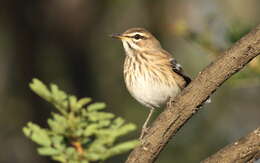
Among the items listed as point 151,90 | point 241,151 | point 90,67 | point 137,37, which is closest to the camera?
point 241,151

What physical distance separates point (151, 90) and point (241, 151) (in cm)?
361

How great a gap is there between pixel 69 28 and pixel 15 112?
1811mm

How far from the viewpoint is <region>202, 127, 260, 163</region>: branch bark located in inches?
149

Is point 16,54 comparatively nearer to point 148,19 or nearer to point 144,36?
point 148,19

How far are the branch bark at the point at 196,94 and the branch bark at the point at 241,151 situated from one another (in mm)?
473

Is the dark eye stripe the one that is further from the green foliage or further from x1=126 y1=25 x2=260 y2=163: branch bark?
the green foliage

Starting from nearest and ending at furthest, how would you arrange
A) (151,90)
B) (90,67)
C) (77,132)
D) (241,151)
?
1. (77,132)
2. (241,151)
3. (151,90)
4. (90,67)

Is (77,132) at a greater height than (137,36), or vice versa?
(137,36)

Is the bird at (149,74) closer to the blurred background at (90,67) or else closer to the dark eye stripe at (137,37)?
the dark eye stripe at (137,37)

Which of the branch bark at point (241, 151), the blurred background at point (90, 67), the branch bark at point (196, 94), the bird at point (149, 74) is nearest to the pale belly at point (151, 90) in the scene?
the bird at point (149, 74)

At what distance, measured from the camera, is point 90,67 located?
35.0ft

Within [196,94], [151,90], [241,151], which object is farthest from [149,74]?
[241,151]

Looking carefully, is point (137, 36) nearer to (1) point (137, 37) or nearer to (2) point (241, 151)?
(1) point (137, 37)

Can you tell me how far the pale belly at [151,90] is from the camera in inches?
289
